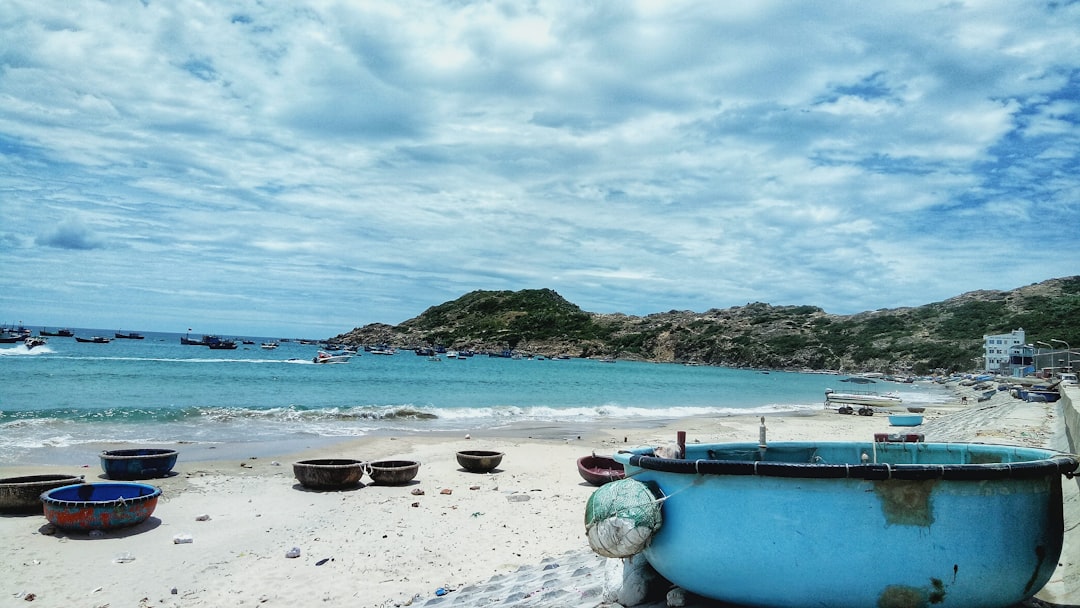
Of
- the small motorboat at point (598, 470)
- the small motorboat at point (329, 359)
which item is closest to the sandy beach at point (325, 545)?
the small motorboat at point (598, 470)

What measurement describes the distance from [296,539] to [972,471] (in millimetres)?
8336

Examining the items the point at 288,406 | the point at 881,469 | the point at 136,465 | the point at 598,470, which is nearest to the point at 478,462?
the point at 598,470

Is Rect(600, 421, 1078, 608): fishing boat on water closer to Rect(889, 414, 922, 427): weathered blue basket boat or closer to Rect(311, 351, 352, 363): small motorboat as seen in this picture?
Rect(889, 414, 922, 427): weathered blue basket boat

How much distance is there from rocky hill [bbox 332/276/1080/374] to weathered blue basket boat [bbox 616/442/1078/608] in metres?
92.4

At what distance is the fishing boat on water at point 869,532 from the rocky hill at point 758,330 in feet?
303

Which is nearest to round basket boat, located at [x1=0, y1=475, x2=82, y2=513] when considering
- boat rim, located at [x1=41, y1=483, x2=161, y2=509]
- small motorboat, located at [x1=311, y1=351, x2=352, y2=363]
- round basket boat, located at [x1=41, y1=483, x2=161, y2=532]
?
boat rim, located at [x1=41, y1=483, x2=161, y2=509]

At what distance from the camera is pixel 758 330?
449 feet

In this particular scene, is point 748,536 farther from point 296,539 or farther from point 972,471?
point 296,539

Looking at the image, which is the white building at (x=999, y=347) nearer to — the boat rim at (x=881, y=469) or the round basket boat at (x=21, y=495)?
the boat rim at (x=881, y=469)

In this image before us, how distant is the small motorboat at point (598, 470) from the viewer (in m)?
13.6

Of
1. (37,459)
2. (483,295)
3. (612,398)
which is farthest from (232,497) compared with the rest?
(483,295)

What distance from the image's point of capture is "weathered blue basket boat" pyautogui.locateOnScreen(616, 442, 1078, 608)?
448cm

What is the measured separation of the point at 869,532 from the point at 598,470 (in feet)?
31.9

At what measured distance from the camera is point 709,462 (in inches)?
189
